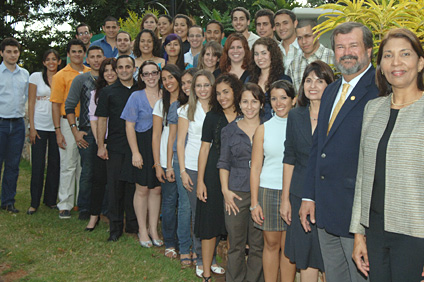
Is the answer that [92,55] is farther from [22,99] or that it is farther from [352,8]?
[352,8]

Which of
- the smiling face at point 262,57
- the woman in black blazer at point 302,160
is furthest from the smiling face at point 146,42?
the woman in black blazer at point 302,160

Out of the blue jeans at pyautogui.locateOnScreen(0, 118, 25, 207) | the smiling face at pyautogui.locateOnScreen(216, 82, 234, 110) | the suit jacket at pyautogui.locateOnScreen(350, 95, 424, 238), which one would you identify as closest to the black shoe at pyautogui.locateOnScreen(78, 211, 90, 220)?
the blue jeans at pyautogui.locateOnScreen(0, 118, 25, 207)

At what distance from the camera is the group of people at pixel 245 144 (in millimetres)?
2615

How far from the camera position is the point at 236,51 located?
16.9 ft

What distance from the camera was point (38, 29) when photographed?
62.0ft

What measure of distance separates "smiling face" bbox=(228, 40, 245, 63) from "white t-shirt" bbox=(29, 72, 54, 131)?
3584mm

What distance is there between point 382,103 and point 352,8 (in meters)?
1.43

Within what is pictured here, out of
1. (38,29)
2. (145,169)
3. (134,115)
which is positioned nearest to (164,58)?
(134,115)

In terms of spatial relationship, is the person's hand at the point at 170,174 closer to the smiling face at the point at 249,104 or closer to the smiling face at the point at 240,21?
the smiling face at the point at 249,104

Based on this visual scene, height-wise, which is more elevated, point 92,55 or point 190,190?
point 92,55

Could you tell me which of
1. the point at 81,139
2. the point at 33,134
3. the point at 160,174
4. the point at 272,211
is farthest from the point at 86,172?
the point at 272,211

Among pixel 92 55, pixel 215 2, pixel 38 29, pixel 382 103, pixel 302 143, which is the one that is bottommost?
pixel 302 143

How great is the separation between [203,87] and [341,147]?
2.13 meters

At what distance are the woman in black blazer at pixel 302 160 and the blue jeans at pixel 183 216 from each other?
5.37 feet
